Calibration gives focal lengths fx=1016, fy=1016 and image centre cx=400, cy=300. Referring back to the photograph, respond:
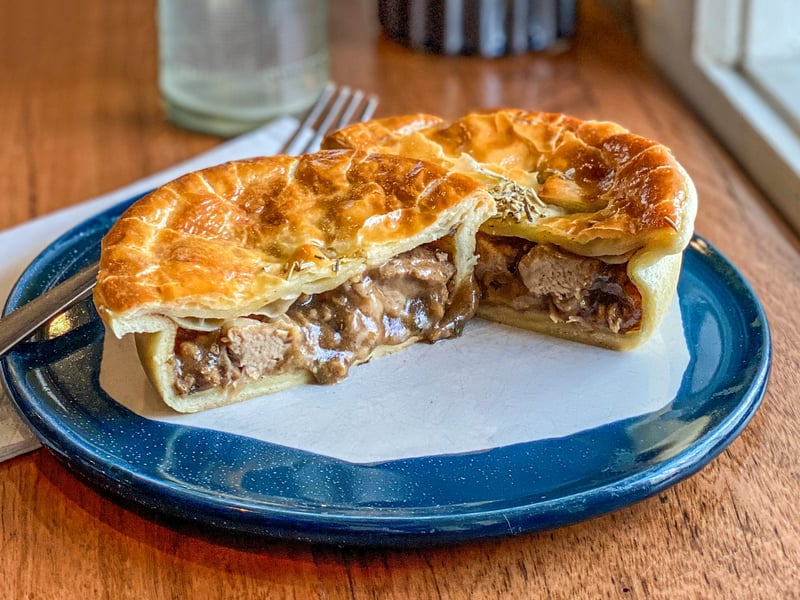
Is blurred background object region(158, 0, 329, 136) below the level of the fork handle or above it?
below

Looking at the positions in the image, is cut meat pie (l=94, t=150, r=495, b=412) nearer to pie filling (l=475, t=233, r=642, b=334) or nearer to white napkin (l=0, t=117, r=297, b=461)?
pie filling (l=475, t=233, r=642, b=334)

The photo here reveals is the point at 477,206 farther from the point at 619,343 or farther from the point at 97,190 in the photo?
the point at 97,190

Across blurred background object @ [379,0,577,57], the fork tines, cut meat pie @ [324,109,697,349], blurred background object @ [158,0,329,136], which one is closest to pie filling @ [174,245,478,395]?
cut meat pie @ [324,109,697,349]

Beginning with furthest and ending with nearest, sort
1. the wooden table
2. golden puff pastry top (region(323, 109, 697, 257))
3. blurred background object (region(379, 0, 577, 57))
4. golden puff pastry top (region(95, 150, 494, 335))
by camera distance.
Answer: blurred background object (region(379, 0, 577, 57)) → golden puff pastry top (region(323, 109, 697, 257)) → golden puff pastry top (region(95, 150, 494, 335)) → the wooden table

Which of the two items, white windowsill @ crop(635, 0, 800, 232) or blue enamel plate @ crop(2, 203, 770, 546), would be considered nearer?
blue enamel plate @ crop(2, 203, 770, 546)

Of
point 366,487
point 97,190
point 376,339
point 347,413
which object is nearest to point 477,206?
point 376,339

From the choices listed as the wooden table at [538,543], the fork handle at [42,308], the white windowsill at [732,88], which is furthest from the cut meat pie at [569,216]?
the white windowsill at [732,88]
